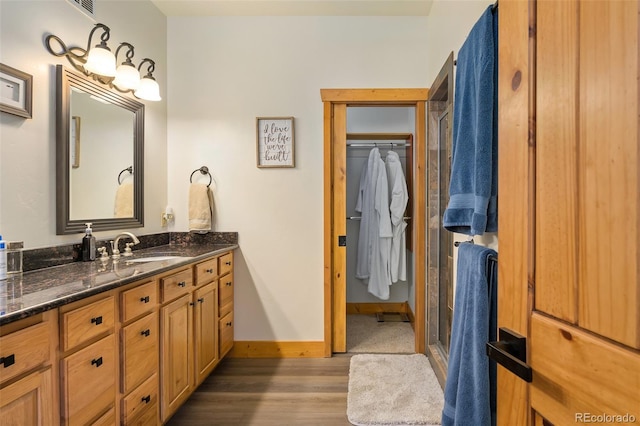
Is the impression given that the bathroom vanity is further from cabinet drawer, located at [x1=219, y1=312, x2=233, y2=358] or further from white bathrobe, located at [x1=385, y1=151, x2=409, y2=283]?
white bathrobe, located at [x1=385, y1=151, x2=409, y2=283]

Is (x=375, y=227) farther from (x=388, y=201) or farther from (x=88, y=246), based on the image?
(x=88, y=246)

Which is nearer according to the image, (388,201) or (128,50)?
(128,50)

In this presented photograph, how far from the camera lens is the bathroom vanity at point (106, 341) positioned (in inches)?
35.5

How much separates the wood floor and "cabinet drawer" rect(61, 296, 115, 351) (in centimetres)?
94

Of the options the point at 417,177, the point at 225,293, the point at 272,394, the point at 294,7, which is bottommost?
the point at 272,394

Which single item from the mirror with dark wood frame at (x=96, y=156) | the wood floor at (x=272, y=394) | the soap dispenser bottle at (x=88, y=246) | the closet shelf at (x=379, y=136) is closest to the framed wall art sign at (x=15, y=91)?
the mirror with dark wood frame at (x=96, y=156)

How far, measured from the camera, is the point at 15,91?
138cm

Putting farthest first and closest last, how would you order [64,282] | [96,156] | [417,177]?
[417,177]
[96,156]
[64,282]

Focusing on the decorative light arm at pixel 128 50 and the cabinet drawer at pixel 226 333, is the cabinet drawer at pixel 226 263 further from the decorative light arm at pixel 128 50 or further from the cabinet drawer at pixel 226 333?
the decorative light arm at pixel 128 50

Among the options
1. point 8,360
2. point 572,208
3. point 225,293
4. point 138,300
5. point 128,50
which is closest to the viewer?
point 572,208

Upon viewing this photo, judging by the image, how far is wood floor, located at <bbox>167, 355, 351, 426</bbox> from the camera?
69.1 inches

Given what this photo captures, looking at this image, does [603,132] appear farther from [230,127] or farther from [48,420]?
[230,127]

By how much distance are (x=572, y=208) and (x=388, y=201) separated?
9.18ft

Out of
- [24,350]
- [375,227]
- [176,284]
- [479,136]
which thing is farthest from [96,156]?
[375,227]
